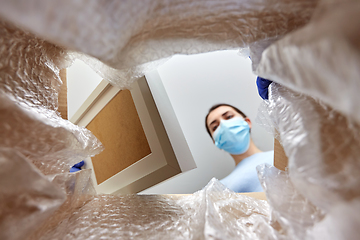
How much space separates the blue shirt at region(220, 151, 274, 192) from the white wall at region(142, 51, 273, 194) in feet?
0.76

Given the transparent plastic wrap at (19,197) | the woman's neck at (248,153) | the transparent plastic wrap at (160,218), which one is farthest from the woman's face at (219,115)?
the transparent plastic wrap at (19,197)

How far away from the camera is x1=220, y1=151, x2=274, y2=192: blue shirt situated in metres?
1.08

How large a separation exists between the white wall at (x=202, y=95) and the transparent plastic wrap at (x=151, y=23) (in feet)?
3.67

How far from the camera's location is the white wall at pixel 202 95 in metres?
1.37

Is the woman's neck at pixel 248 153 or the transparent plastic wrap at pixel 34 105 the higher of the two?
the transparent plastic wrap at pixel 34 105

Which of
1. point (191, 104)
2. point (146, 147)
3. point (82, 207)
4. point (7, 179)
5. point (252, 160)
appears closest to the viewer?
point (7, 179)

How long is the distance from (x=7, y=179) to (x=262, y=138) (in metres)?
1.48

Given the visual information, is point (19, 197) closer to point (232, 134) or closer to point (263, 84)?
point (263, 84)

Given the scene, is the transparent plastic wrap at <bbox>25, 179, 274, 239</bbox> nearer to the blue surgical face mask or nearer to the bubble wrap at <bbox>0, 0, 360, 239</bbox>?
the bubble wrap at <bbox>0, 0, 360, 239</bbox>

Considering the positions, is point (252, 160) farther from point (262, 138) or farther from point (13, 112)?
point (13, 112)

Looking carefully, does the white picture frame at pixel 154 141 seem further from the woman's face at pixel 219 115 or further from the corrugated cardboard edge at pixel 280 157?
the woman's face at pixel 219 115

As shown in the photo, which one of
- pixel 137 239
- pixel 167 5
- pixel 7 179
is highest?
pixel 167 5

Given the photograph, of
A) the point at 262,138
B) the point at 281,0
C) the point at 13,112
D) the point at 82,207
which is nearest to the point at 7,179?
the point at 13,112

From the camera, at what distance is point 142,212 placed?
1.02 ft
